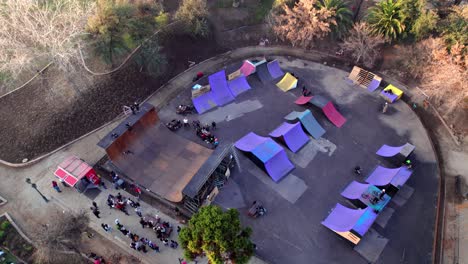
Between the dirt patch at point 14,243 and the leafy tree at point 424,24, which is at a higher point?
the leafy tree at point 424,24

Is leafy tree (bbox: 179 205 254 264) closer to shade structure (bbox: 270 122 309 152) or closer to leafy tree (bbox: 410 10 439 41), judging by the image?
shade structure (bbox: 270 122 309 152)

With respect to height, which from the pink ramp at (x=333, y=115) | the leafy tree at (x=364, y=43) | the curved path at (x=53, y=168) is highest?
the leafy tree at (x=364, y=43)

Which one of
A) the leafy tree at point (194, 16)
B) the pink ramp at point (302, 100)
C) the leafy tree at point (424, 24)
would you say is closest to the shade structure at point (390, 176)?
the pink ramp at point (302, 100)

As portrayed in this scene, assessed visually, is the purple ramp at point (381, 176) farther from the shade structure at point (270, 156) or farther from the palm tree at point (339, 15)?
the palm tree at point (339, 15)

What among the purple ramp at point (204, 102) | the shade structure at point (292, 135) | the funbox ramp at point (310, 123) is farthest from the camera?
the purple ramp at point (204, 102)

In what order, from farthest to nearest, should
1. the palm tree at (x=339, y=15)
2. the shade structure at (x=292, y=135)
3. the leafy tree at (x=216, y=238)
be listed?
the palm tree at (x=339, y=15)
the shade structure at (x=292, y=135)
the leafy tree at (x=216, y=238)

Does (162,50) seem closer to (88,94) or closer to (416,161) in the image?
(88,94)

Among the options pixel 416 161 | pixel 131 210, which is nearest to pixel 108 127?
pixel 131 210

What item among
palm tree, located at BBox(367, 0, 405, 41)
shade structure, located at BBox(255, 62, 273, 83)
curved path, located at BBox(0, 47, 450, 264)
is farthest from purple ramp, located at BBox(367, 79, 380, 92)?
shade structure, located at BBox(255, 62, 273, 83)
